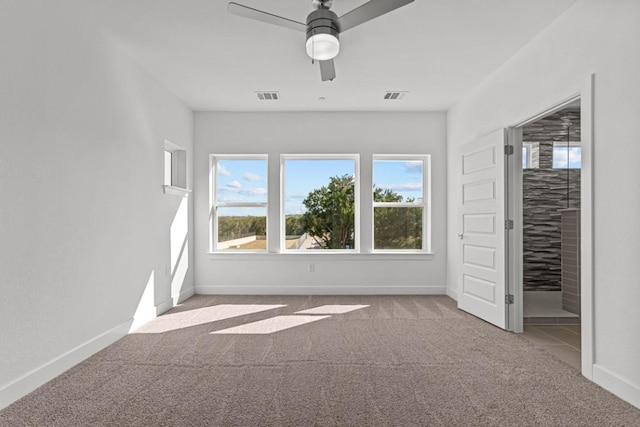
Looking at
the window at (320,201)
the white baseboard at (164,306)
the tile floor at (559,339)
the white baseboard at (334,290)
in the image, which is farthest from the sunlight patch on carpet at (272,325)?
the tile floor at (559,339)

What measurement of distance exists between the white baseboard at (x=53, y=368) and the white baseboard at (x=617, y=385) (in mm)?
3728

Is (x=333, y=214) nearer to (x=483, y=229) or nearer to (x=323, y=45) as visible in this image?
(x=483, y=229)

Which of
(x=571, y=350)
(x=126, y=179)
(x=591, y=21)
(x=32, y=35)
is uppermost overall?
(x=591, y=21)

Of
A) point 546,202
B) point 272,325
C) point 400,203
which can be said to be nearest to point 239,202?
point 272,325

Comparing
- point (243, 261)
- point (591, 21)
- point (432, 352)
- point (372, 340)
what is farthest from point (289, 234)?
point (591, 21)

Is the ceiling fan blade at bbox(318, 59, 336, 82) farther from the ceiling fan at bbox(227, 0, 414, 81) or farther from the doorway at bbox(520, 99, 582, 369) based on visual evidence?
the doorway at bbox(520, 99, 582, 369)

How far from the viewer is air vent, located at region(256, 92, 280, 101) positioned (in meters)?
4.82

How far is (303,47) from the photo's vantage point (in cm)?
353

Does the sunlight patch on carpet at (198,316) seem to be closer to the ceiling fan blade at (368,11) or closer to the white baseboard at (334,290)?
the white baseboard at (334,290)

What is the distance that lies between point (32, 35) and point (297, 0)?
1764 millimetres

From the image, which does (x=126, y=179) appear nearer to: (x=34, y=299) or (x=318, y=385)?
(x=34, y=299)

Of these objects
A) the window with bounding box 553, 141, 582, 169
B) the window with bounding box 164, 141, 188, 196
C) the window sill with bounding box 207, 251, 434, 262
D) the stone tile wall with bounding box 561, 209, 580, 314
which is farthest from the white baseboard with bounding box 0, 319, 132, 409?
the window with bounding box 553, 141, 582, 169

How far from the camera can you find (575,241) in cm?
439

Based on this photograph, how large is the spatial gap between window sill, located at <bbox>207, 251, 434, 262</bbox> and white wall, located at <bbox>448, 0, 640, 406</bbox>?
2981 millimetres
